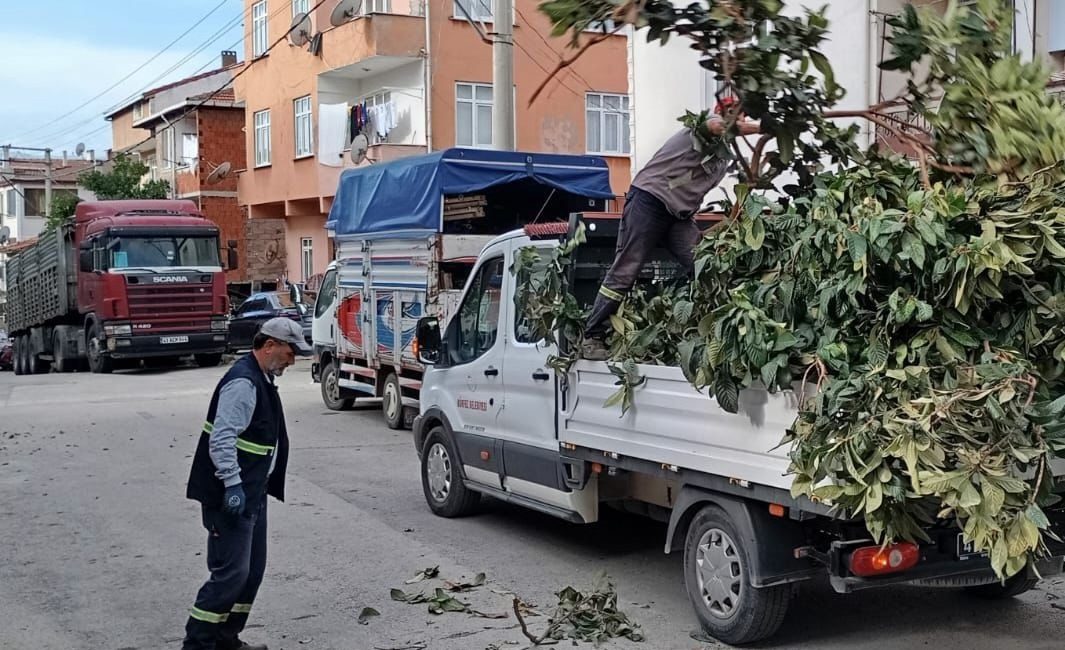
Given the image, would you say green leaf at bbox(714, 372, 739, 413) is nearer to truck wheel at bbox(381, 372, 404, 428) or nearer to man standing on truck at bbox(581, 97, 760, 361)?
man standing on truck at bbox(581, 97, 760, 361)

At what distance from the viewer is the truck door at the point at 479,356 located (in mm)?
8305

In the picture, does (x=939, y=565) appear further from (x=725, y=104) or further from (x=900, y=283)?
(x=725, y=104)

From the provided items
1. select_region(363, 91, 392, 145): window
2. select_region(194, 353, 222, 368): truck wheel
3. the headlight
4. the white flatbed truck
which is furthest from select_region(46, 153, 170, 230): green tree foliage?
the white flatbed truck

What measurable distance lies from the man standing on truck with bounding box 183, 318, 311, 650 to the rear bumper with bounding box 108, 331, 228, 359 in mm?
19573

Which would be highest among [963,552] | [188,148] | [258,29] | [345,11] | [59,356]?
[258,29]

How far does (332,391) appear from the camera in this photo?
16.8 metres

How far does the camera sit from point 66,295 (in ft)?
87.6

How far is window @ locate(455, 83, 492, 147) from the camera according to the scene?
1136 inches

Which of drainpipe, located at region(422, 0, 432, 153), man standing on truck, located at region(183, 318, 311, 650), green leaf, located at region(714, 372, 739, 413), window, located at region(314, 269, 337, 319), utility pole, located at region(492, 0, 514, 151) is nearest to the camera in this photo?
green leaf, located at region(714, 372, 739, 413)

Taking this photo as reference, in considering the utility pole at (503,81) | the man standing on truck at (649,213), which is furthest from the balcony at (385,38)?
the man standing on truck at (649,213)

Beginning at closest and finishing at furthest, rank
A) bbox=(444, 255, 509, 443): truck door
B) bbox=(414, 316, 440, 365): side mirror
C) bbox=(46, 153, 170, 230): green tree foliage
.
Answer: bbox=(444, 255, 509, 443): truck door, bbox=(414, 316, 440, 365): side mirror, bbox=(46, 153, 170, 230): green tree foliage

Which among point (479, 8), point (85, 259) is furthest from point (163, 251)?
point (479, 8)

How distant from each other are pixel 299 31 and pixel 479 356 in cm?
2508

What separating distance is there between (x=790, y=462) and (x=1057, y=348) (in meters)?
1.21
